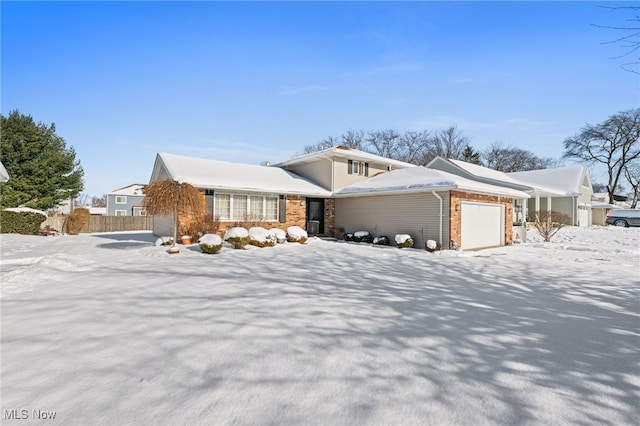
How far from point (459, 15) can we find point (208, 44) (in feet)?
25.3

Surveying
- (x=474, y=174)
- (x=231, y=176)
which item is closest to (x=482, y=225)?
(x=474, y=174)

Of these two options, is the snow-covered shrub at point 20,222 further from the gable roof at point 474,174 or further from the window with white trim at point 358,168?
the gable roof at point 474,174

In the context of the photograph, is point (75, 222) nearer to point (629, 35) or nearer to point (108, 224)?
point (108, 224)

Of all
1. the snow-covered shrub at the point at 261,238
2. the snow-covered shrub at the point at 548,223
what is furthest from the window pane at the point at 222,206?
the snow-covered shrub at the point at 548,223

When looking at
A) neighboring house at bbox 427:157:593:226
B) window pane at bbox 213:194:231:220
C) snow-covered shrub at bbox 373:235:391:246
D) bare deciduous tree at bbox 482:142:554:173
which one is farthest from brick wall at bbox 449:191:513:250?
bare deciduous tree at bbox 482:142:554:173

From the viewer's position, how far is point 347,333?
12.1 ft

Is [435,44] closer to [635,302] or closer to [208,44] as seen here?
[208,44]

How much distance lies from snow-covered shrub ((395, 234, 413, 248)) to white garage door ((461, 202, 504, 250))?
80.9 inches

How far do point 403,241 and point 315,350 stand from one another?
10.1 meters

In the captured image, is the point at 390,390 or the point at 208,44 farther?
the point at 208,44

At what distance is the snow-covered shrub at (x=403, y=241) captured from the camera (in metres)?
12.7

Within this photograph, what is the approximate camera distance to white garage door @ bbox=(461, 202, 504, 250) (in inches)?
502

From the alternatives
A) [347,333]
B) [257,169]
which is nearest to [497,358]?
[347,333]

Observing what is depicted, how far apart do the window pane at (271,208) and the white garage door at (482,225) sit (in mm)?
8161
